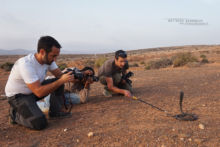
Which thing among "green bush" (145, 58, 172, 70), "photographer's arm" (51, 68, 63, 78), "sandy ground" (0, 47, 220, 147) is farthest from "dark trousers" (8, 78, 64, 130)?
"green bush" (145, 58, 172, 70)

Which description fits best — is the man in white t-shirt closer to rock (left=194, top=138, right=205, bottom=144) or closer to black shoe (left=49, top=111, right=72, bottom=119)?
black shoe (left=49, top=111, right=72, bottom=119)

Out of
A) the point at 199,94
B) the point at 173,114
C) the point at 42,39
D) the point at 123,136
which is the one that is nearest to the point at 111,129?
the point at 123,136

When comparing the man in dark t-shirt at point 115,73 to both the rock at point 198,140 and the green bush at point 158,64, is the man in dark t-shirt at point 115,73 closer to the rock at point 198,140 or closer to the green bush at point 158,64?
the rock at point 198,140

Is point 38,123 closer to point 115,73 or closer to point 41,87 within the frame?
→ point 41,87

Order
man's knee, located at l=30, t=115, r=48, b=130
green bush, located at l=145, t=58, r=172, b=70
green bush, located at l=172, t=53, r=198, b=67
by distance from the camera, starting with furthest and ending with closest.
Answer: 1. green bush, located at l=145, t=58, r=172, b=70
2. green bush, located at l=172, t=53, r=198, b=67
3. man's knee, located at l=30, t=115, r=48, b=130

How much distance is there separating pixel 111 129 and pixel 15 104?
55.8 inches

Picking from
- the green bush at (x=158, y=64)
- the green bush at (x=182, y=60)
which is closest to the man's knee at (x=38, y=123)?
the green bush at (x=158, y=64)

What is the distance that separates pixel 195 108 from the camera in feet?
11.2

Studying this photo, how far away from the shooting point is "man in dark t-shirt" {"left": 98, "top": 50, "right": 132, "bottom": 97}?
394 centimetres

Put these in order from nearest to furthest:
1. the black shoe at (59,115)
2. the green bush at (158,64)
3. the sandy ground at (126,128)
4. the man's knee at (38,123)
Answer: the sandy ground at (126,128), the man's knee at (38,123), the black shoe at (59,115), the green bush at (158,64)

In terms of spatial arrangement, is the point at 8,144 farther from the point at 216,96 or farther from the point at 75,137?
the point at 216,96

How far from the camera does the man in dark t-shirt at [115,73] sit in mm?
3936

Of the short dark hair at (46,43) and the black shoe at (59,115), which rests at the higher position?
the short dark hair at (46,43)

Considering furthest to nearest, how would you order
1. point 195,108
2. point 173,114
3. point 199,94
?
point 199,94 → point 195,108 → point 173,114
